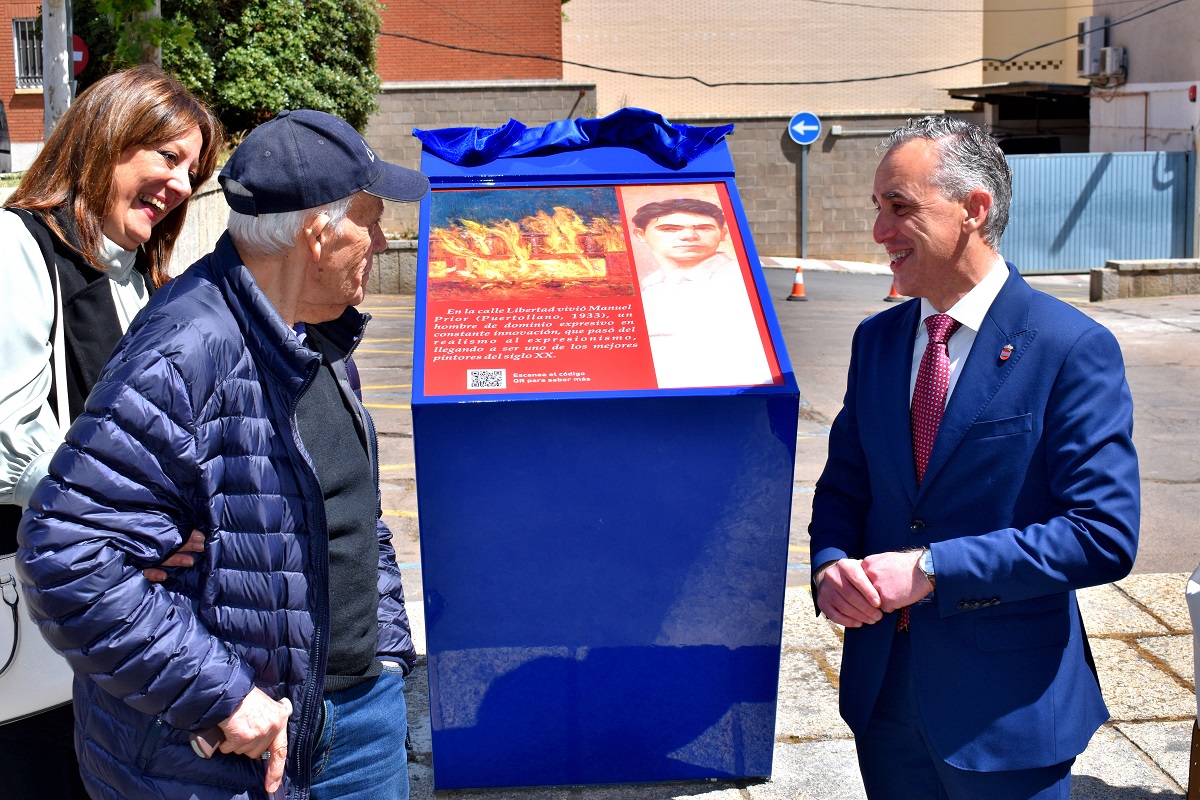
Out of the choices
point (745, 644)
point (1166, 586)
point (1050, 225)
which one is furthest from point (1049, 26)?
point (745, 644)

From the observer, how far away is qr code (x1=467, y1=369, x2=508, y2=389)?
108 inches

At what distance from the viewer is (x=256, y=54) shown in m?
14.8

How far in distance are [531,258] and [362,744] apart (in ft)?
4.54

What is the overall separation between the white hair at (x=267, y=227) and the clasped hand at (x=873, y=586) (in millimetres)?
1171

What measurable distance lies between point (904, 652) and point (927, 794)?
0.98 ft

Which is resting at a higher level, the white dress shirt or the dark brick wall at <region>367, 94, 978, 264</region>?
the dark brick wall at <region>367, 94, 978, 264</region>

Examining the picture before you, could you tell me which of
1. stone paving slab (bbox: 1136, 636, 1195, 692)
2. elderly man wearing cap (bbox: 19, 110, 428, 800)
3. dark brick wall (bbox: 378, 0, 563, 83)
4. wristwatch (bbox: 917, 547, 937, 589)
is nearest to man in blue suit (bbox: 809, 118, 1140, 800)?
wristwatch (bbox: 917, 547, 937, 589)

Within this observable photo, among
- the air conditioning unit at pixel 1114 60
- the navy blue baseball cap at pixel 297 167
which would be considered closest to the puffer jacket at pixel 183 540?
the navy blue baseball cap at pixel 297 167

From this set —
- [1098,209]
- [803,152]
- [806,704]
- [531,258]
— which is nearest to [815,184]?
[803,152]

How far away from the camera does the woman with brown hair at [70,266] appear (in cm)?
220

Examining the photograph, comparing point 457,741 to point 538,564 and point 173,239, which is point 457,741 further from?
point 173,239

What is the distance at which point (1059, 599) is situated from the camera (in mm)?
2176

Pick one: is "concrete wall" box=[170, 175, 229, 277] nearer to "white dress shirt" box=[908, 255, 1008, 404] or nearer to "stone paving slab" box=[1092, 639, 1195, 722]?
"stone paving slab" box=[1092, 639, 1195, 722]

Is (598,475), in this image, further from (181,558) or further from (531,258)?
(181,558)
